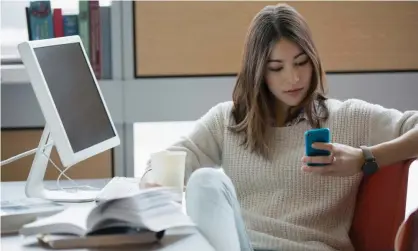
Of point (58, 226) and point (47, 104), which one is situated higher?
point (47, 104)

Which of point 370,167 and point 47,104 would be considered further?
point 370,167

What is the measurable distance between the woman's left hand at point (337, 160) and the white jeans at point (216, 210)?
232mm

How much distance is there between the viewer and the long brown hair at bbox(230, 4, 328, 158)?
2.13 m

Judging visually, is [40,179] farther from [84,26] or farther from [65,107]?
[84,26]

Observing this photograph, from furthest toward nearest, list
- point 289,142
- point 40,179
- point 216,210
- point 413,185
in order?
point 413,185 → point 289,142 → point 40,179 → point 216,210

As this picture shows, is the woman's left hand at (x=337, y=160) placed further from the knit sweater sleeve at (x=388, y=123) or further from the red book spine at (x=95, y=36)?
the red book spine at (x=95, y=36)

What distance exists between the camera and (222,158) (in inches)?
89.4

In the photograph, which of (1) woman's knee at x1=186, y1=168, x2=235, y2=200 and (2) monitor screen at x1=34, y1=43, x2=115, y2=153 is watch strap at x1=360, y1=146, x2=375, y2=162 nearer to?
(1) woman's knee at x1=186, y1=168, x2=235, y2=200

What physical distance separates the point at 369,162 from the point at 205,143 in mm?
517

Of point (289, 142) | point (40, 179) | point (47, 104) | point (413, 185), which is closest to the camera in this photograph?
point (47, 104)

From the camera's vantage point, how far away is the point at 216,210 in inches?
67.7

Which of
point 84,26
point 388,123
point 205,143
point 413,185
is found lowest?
point 413,185

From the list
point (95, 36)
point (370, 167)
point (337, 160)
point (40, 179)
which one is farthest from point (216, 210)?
point (95, 36)

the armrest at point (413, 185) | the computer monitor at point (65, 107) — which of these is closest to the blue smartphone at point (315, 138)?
the computer monitor at point (65, 107)
